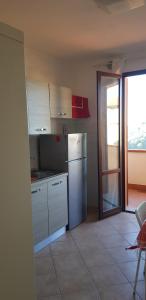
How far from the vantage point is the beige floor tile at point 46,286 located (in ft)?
7.39

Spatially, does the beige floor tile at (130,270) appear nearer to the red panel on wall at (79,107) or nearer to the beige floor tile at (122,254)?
the beige floor tile at (122,254)

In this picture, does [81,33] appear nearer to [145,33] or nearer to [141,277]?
[145,33]

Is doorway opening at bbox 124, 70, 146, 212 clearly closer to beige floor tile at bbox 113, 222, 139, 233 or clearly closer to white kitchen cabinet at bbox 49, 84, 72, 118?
beige floor tile at bbox 113, 222, 139, 233

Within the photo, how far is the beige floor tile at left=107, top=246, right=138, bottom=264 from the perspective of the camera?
2.78 m

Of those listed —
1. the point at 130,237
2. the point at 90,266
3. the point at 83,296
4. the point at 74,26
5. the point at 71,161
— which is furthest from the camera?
the point at 71,161

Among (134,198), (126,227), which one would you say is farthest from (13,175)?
(134,198)

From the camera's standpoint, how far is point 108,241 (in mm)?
3215

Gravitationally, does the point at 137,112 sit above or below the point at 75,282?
above

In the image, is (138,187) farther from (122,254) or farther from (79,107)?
(122,254)

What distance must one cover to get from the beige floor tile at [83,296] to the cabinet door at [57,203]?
1021mm

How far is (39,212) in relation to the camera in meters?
2.97

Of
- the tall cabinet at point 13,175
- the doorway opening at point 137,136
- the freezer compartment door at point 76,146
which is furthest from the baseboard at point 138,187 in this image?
the tall cabinet at point 13,175

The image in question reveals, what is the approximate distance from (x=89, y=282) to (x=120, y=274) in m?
0.34

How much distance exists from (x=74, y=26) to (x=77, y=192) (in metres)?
2.22
